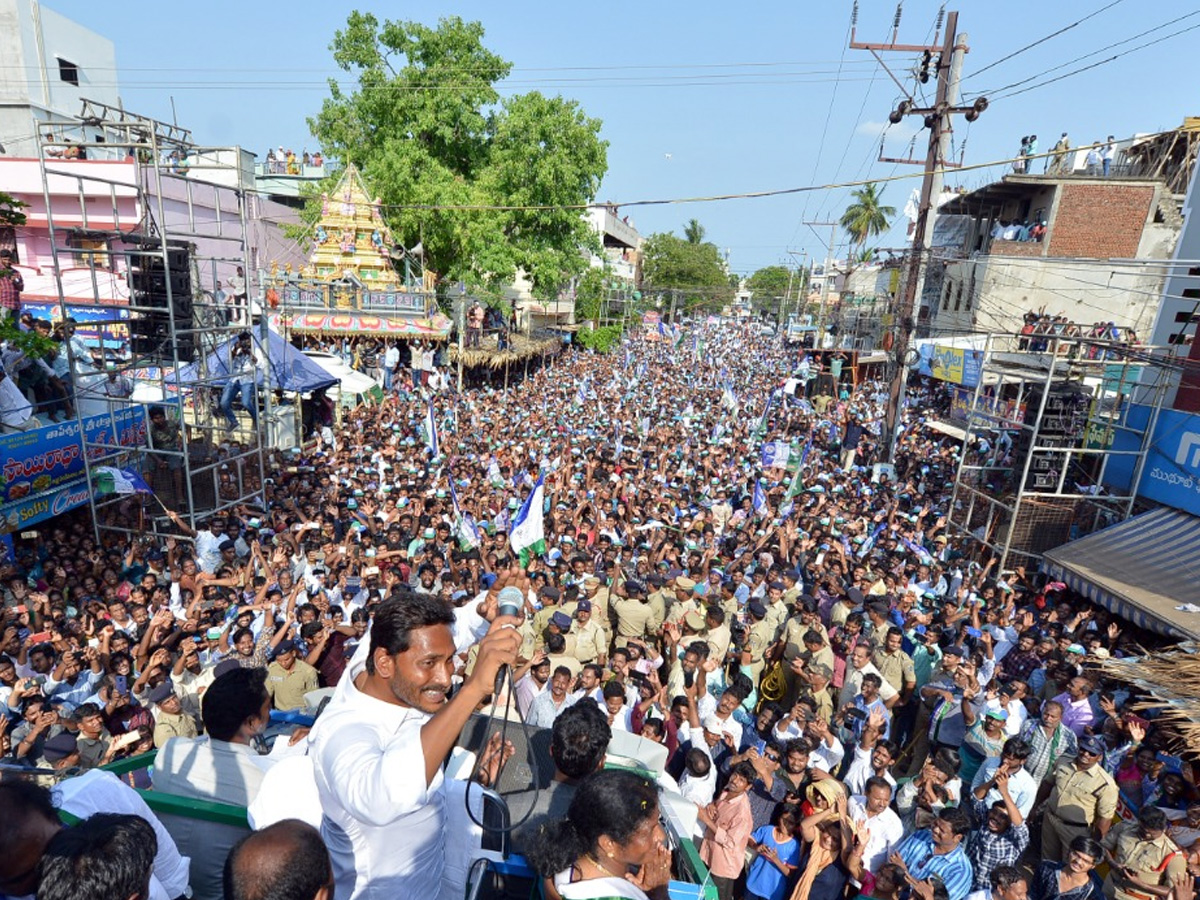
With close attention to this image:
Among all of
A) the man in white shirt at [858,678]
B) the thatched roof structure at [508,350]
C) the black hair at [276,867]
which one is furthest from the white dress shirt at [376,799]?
the thatched roof structure at [508,350]

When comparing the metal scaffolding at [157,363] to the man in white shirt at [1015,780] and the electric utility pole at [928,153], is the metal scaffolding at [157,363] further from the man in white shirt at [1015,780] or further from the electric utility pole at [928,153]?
the electric utility pole at [928,153]

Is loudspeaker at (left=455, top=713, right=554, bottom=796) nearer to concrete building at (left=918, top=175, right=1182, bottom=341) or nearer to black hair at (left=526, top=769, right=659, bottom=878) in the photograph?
black hair at (left=526, top=769, right=659, bottom=878)

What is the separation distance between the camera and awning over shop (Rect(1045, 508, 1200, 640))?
708 cm

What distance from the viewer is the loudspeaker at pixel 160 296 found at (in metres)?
7.94

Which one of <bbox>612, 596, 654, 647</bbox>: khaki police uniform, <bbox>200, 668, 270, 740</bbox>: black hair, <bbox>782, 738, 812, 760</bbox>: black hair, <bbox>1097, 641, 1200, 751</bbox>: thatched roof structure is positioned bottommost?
<bbox>612, 596, 654, 647</bbox>: khaki police uniform

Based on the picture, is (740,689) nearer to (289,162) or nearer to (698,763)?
(698,763)

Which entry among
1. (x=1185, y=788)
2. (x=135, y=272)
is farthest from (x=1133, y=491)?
(x=135, y=272)

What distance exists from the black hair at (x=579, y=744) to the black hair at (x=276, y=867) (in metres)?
1.10

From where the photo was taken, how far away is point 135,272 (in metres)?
8.05

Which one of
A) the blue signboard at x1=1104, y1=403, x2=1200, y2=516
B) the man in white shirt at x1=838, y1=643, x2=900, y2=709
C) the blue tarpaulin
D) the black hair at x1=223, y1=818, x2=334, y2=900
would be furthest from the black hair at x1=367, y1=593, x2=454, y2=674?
the blue tarpaulin

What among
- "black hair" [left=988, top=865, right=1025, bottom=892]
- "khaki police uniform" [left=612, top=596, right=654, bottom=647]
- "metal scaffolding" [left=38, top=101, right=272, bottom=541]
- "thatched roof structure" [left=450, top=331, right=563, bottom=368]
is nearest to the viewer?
"black hair" [left=988, top=865, right=1025, bottom=892]

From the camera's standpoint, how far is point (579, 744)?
2541 millimetres

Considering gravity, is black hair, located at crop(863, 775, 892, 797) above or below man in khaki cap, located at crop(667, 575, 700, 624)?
above

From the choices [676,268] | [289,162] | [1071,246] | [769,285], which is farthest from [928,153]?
[769,285]
